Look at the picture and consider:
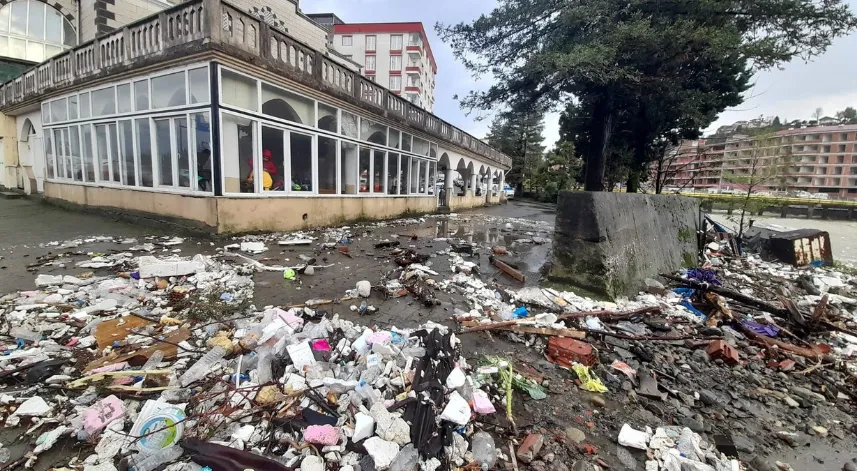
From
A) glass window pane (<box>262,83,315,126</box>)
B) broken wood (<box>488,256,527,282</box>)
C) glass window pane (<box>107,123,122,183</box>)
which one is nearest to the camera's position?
broken wood (<box>488,256,527,282</box>)

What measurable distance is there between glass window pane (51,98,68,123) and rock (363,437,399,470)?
46.9 ft

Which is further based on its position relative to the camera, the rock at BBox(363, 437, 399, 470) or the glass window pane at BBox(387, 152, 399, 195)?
the glass window pane at BBox(387, 152, 399, 195)

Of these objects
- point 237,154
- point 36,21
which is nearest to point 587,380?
point 237,154

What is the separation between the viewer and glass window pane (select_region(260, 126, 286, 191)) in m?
7.93

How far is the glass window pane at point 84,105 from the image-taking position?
370 inches

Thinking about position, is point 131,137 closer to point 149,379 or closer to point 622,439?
point 149,379

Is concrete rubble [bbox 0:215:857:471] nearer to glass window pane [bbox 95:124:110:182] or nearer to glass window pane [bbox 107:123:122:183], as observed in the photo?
glass window pane [bbox 107:123:122:183]

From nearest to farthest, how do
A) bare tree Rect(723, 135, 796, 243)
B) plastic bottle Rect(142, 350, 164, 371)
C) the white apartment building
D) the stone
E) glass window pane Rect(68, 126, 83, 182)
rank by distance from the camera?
plastic bottle Rect(142, 350, 164, 371), the stone, glass window pane Rect(68, 126, 83, 182), bare tree Rect(723, 135, 796, 243), the white apartment building

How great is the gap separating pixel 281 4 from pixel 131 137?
10.7 metres

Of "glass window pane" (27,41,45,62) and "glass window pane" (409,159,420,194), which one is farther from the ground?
"glass window pane" (27,41,45,62)

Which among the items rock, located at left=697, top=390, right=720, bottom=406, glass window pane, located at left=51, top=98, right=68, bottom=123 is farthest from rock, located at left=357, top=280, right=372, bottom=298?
glass window pane, located at left=51, top=98, right=68, bottom=123

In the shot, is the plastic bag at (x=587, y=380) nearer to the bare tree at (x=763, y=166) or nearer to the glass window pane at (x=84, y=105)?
the bare tree at (x=763, y=166)

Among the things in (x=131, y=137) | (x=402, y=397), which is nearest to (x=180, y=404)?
(x=402, y=397)

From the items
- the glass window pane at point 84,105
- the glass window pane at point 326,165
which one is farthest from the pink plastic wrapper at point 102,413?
the glass window pane at point 84,105
